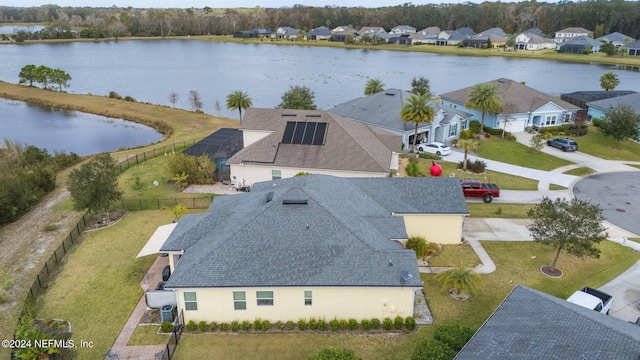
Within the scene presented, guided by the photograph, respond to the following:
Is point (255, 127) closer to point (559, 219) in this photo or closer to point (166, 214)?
point (166, 214)

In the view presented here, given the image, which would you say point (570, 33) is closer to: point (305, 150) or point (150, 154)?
point (305, 150)

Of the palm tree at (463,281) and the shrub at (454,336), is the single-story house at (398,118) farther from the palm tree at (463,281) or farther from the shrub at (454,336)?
the shrub at (454,336)

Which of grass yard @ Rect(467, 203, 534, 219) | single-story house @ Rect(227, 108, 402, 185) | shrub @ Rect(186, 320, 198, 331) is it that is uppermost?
single-story house @ Rect(227, 108, 402, 185)

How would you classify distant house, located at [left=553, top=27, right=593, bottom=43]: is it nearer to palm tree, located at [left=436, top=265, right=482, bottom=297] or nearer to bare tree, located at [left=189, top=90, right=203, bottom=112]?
bare tree, located at [left=189, top=90, right=203, bottom=112]

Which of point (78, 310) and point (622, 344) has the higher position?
point (622, 344)

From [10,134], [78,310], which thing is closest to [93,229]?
[78,310]

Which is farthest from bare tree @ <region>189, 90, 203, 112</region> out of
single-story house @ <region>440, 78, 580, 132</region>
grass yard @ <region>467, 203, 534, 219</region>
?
grass yard @ <region>467, 203, 534, 219</region>
